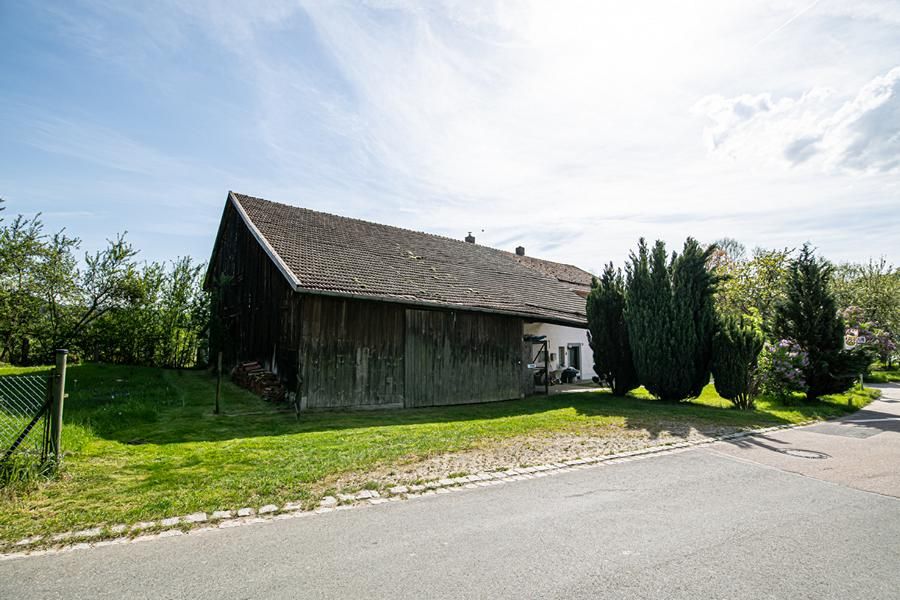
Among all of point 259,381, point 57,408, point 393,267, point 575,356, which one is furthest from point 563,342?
point 57,408

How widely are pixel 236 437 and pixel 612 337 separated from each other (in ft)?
39.6

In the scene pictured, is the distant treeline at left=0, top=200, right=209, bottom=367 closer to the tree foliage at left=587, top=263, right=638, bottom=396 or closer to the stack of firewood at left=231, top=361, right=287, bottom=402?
the stack of firewood at left=231, top=361, right=287, bottom=402

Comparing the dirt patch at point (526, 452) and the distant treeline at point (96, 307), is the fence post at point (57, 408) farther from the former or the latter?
the distant treeline at point (96, 307)

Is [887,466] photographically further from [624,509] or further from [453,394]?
[453,394]

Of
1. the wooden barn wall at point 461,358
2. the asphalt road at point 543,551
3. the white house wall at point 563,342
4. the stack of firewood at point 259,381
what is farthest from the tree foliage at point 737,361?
the stack of firewood at point 259,381

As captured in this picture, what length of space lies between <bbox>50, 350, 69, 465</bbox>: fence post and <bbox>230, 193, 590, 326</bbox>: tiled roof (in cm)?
554

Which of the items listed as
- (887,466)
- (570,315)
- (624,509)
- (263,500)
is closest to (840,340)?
(570,315)

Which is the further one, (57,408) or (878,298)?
(878,298)

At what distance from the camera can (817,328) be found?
1505 centimetres

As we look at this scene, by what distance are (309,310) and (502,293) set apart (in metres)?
7.65

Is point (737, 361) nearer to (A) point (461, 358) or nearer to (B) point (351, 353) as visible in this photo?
(A) point (461, 358)

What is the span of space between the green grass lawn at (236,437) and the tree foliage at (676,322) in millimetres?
794

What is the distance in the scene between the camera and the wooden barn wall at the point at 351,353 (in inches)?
464

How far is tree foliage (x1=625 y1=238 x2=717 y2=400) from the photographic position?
14.1 meters
